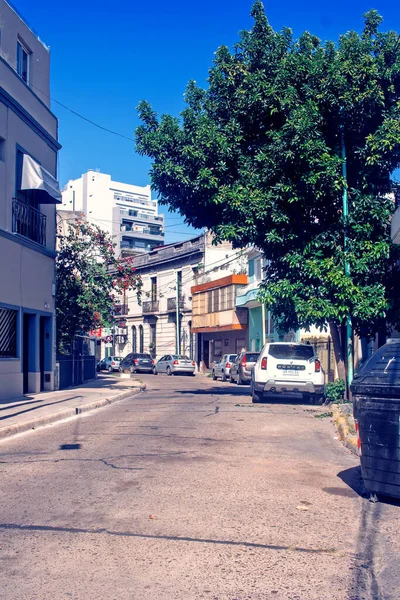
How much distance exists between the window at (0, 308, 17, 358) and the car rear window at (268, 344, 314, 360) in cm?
693

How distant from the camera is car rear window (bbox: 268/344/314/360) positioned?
17.5 m

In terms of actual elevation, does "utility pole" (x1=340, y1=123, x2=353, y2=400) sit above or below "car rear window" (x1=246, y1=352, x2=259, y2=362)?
above

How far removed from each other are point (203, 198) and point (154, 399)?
20.4 feet

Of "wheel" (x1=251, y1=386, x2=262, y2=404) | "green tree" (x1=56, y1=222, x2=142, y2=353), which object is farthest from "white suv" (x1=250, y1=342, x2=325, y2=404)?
"green tree" (x1=56, y1=222, x2=142, y2=353)

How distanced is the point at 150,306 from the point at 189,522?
170 ft

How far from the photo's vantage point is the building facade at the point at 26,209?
1738 cm

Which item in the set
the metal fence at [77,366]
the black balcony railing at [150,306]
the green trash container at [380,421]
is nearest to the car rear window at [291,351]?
the metal fence at [77,366]

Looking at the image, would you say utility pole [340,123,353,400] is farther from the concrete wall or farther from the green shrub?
the concrete wall

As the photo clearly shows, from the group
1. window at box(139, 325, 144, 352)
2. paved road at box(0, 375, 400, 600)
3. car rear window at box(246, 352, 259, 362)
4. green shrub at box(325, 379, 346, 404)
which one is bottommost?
paved road at box(0, 375, 400, 600)

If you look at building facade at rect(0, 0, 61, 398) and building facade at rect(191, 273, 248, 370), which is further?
building facade at rect(191, 273, 248, 370)

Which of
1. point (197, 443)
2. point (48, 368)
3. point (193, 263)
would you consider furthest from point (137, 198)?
point (197, 443)

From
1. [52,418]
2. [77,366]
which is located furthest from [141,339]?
[52,418]

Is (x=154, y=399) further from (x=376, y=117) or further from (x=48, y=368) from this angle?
(x=376, y=117)

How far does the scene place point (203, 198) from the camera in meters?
18.7
